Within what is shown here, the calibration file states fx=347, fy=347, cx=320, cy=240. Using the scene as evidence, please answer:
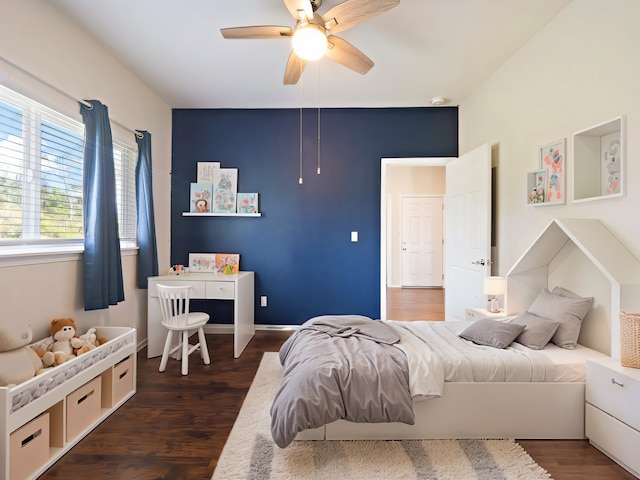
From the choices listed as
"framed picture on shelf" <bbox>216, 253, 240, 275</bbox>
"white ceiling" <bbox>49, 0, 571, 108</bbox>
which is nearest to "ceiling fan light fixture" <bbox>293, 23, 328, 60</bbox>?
"white ceiling" <bbox>49, 0, 571, 108</bbox>

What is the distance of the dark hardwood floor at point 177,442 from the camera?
174cm

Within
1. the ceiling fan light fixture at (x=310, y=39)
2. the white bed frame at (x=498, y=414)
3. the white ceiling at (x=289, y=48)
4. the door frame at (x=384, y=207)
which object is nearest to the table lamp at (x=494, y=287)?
the white bed frame at (x=498, y=414)

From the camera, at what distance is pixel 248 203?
4.16 metres

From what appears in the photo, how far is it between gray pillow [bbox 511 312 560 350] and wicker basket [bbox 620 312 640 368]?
42cm

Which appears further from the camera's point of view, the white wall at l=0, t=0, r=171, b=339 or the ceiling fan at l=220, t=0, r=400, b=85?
the white wall at l=0, t=0, r=171, b=339

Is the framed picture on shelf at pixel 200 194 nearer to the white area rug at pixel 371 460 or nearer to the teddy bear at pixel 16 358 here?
the teddy bear at pixel 16 358

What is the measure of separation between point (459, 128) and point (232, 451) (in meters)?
3.94

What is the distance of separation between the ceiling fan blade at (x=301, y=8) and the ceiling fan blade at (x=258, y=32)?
14 centimetres

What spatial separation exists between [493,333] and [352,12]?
213 cm

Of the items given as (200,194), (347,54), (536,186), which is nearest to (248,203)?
(200,194)

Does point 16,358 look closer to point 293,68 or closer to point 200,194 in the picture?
point 293,68

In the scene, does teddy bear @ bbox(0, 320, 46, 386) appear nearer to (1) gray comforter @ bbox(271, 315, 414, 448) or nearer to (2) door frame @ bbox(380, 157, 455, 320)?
(1) gray comforter @ bbox(271, 315, 414, 448)

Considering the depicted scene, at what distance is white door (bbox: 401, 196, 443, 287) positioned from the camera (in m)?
7.41

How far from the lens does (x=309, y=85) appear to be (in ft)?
11.6
